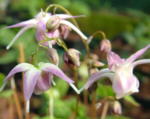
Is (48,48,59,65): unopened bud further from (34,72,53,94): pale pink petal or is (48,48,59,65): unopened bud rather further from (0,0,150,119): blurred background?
(0,0,150,119): blurred background

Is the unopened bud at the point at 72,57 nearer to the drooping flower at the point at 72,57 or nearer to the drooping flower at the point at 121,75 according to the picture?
the drooping flower at the point at 72,57

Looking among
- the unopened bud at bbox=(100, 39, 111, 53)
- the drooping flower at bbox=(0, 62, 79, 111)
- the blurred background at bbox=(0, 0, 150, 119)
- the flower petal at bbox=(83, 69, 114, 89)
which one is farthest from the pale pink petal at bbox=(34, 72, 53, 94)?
the blurred background at bbox=(0, 0, 150, 119)

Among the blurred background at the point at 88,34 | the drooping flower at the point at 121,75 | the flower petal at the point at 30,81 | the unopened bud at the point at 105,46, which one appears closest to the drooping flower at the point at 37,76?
the flower petal at the point at 30,81

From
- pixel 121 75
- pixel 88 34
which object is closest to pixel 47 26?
pixel 121 75

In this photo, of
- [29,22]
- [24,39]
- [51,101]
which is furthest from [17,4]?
[29,22]

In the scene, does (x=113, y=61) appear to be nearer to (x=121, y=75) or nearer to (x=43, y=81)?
(x=121, y=75)

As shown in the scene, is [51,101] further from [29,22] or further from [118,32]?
[118,32]
